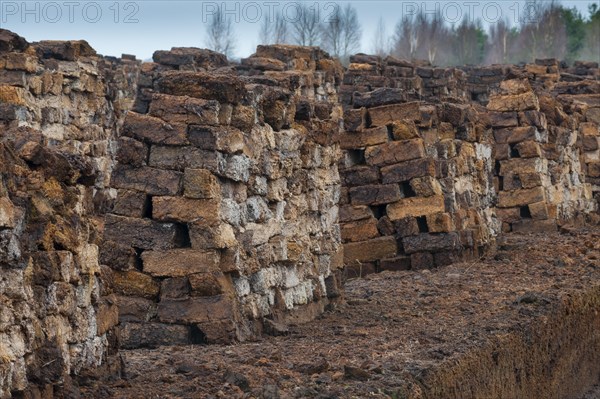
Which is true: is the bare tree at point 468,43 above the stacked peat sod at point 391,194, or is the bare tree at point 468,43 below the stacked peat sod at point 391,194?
above

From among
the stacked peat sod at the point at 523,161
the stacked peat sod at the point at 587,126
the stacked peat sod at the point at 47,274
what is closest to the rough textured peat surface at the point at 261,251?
the stacked peat sod at the point at 47,274

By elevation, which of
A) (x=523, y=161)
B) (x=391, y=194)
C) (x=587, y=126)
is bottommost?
(x=391, y=194)

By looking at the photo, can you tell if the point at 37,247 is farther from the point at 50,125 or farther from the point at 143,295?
the point at 50,125

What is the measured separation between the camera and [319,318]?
14008mm

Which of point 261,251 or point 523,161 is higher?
point 523,161

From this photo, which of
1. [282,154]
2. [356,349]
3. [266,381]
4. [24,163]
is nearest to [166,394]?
[266,381]

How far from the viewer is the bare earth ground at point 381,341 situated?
8.98 metres

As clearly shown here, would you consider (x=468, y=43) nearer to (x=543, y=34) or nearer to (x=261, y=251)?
(x=543, y=34)

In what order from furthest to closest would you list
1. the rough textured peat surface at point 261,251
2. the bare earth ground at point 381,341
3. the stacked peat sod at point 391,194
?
the stacked peat sod at point 391,194, the bare earth ground at point 381,341, the rough textured peat surface at point 261,251

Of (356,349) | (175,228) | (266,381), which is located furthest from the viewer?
(175,228)

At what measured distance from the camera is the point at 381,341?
1169 cm

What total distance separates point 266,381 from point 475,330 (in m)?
3.36

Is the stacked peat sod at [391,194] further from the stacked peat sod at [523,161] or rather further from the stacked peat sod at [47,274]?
the stacked peat sod at [47,274]

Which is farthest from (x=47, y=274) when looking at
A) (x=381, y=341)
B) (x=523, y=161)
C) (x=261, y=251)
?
(x=523, y=161)
